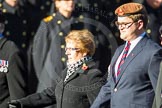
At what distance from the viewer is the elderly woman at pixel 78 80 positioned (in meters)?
7.08

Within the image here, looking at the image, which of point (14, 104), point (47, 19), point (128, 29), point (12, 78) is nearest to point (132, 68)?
point (128, 29)

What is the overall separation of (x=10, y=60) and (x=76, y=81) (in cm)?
95

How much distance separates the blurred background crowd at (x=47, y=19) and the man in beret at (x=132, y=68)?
2.57 m

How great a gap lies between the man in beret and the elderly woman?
0.22 metres

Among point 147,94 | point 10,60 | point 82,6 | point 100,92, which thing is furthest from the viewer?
point 82,6

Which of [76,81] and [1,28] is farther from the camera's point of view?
[1,28]

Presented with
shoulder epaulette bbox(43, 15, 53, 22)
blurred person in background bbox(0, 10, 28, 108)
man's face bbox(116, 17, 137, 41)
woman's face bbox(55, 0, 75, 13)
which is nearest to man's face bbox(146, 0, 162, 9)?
woman's face bbox(55, 0, 75, 13)

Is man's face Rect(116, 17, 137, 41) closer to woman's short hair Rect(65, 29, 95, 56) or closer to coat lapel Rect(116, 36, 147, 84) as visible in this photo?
coat lapel Rect(116, 36, 147, 84)

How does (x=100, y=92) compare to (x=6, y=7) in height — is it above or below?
below

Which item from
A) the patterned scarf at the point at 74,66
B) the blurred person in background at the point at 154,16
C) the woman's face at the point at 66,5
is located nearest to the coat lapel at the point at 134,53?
the patterned scarf at the point at 74,66

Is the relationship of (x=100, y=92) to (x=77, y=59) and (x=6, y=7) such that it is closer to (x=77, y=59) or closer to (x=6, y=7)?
(x=77, y=59)

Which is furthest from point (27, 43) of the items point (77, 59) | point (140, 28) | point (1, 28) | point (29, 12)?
point (140, 28)

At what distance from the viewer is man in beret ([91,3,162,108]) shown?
6449 mm

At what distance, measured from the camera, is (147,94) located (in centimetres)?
644
